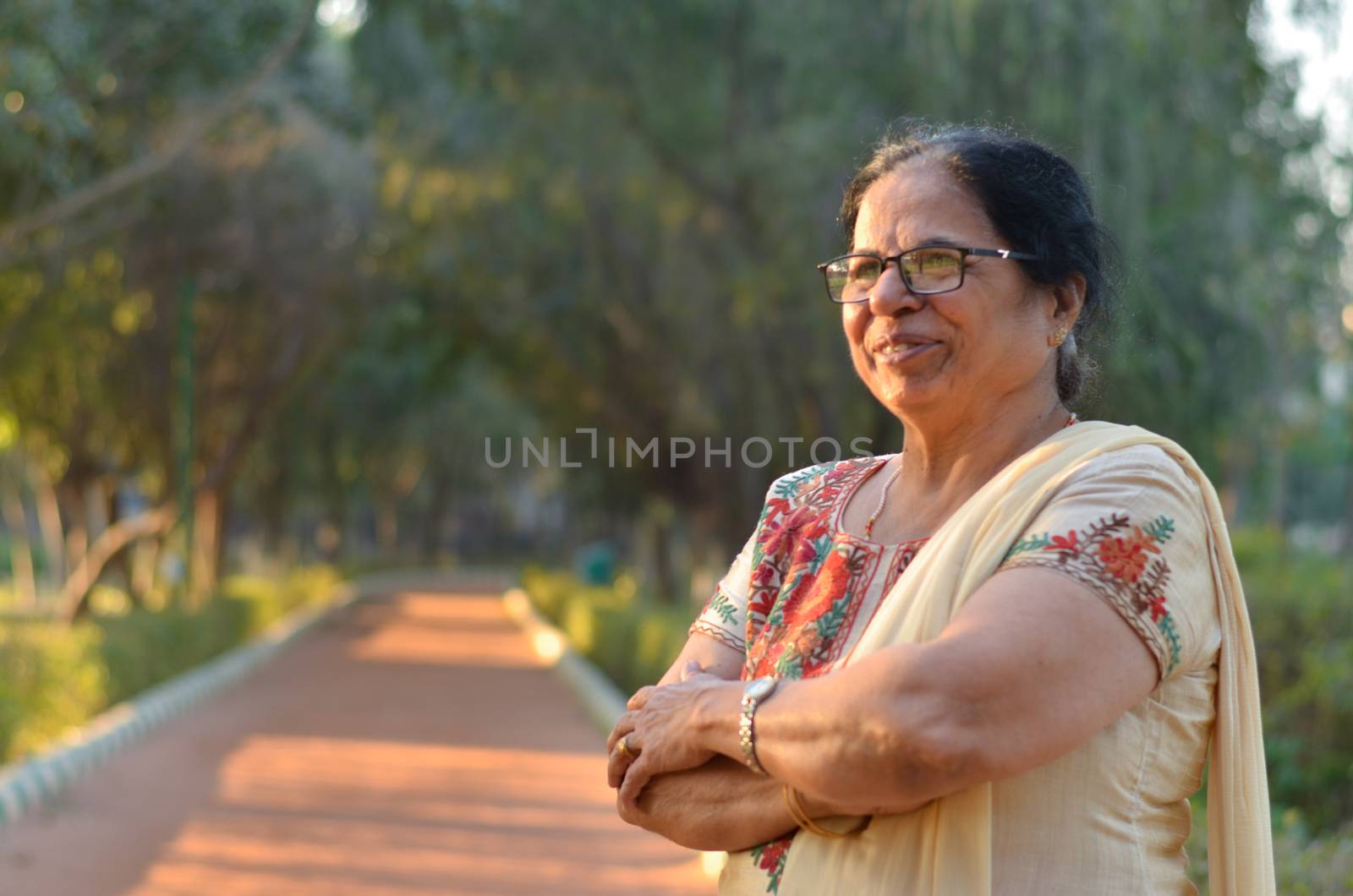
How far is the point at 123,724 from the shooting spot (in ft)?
42.2

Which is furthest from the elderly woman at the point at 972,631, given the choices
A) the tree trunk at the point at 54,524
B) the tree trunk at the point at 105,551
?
the tree trunk at the point at 54,524

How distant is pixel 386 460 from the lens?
47.4m

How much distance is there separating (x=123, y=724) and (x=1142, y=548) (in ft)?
40.6

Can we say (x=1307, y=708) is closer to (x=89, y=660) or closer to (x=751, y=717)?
(x=751, y=717)

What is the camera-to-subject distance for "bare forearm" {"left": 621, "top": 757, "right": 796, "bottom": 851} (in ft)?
6.48

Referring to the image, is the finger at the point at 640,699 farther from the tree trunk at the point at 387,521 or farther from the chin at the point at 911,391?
the tree trunk at the point at 387,521

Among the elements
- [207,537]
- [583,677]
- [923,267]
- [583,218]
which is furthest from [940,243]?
[207,537]

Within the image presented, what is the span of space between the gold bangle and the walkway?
5782 millimetres

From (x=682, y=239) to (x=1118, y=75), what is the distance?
6976 millimetres

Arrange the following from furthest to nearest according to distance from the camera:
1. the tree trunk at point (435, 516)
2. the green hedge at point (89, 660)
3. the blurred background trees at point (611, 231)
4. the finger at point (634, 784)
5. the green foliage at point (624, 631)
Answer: the tree trunk at point (435, 516) → the green foliage at point (624, 631) → the green hedge at point (89, 660) → the blurred background trees at point (611, 231) → the finger at point (634, 784)

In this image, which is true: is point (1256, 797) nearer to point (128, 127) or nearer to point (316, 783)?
point (316, 783)

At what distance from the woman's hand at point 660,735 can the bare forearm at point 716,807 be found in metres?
0.02

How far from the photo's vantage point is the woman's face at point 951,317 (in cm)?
200

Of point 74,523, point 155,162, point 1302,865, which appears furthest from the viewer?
point 74,523
